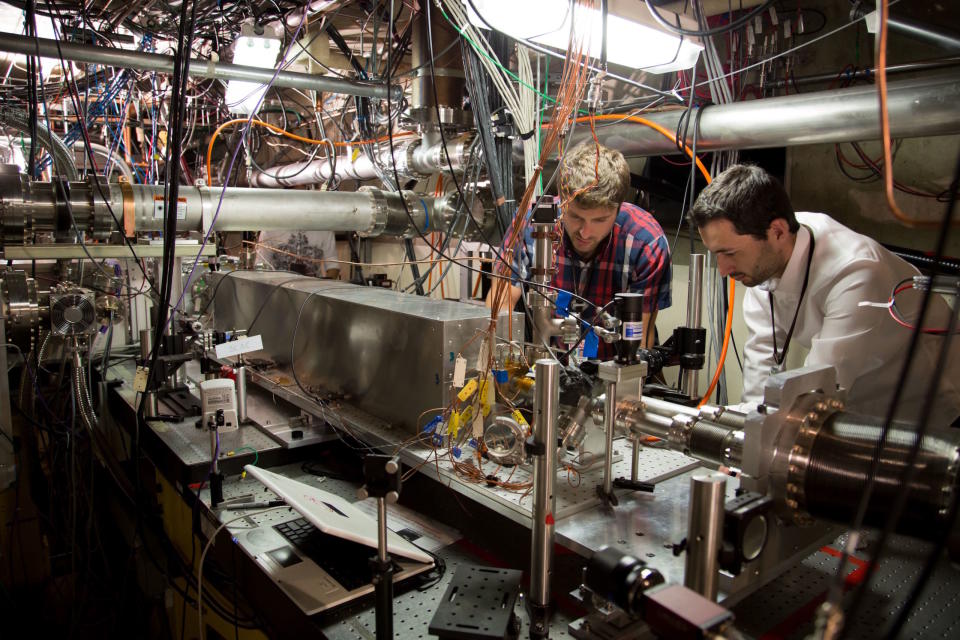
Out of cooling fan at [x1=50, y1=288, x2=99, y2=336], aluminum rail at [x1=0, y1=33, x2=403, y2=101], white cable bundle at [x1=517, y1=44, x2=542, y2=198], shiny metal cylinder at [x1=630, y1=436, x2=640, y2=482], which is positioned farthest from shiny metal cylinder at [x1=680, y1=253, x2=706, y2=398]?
cooling fan at [x1=50, y1=288, x2=99, y2=336]

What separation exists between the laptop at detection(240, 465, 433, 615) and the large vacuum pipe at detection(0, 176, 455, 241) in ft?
2.19

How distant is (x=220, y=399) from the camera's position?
1914mm

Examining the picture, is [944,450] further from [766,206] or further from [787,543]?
[766,206]

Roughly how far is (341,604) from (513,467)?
462mm

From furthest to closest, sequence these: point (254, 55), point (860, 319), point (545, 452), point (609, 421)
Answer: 1. point (254, 55)
2. point (860, 319)
3. point (609, 421)
4. point (545, 452)

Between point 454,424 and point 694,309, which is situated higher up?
point 694,309

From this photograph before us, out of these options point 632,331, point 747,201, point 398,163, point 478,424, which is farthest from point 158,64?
point 747,201

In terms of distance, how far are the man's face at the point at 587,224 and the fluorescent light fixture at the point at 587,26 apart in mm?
482

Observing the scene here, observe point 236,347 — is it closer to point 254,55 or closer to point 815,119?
point 254,55

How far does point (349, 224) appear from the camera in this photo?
2.34m

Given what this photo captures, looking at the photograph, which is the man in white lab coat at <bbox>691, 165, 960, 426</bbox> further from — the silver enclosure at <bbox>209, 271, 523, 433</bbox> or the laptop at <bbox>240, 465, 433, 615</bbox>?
the laptop at <bbox>240, 465, 433, 615</bbox>

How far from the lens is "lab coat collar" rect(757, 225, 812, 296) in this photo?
5.58 ft


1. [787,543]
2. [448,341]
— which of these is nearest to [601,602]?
[787,543]

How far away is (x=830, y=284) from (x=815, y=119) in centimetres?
41
